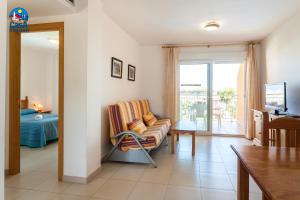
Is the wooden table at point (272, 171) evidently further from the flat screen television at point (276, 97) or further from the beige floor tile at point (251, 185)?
the flat screen television at point (276, 97)

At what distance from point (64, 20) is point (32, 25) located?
1.56ft

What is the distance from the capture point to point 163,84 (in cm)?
517

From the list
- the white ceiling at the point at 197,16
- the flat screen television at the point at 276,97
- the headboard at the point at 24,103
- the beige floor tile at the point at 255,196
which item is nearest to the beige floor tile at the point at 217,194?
the beige floor tile at the point at 255,196

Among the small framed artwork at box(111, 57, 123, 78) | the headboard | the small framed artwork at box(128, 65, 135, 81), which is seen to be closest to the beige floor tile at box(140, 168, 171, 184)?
the small framed artwork at box(111, 57, 123, 78)

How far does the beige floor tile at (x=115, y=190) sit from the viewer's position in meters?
2.04

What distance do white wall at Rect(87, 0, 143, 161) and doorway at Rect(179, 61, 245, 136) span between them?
4.40ft

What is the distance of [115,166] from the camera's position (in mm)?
2893

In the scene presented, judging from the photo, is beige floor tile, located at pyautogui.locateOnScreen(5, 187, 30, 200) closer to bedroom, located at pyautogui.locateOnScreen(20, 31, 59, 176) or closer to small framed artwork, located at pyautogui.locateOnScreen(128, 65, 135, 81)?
bedroom, located at pyautogui.locateOnScreen(20, 31, 59, 176)

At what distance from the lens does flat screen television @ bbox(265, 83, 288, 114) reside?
10.1 feet

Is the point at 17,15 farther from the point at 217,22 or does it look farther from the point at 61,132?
the point at 217,22

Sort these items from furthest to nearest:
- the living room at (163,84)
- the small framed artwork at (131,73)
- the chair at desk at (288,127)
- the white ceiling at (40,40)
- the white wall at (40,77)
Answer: the white wall at (40,77)
the small framed artwork at (131,73)
the white ceiling at (40,40)
the living room at (163,84)
the chair at desk at (288,127)

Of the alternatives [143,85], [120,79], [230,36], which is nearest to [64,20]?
[120,79]

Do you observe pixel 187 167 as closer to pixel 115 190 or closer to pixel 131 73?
pixel 115 190

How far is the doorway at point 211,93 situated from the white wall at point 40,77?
3956 millimetres
